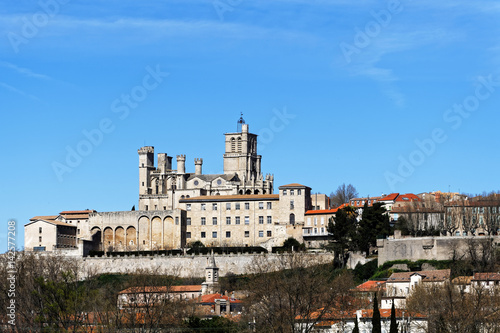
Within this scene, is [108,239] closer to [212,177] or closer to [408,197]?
[212,177]

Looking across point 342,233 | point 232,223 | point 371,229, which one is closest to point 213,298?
point 342,233

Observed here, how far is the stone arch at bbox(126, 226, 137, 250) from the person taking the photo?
102188 mm

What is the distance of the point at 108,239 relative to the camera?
Result: 338 feet

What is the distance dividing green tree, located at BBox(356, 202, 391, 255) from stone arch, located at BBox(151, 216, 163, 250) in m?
24.1

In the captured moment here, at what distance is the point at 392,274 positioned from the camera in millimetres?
74688

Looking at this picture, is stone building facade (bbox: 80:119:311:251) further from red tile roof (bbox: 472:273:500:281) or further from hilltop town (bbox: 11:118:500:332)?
red tile roof (bbox: 472:273:500:281)

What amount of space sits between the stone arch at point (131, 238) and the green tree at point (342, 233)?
Answer: 23642 mm

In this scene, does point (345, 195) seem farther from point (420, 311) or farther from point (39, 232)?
point (420, 311)

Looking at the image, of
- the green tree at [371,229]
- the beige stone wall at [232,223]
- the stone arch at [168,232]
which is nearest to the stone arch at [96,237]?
the stone arch at [168,232]

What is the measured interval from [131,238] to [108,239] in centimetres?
238

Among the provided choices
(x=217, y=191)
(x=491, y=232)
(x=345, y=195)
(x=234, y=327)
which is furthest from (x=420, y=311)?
(x=345, y=195)

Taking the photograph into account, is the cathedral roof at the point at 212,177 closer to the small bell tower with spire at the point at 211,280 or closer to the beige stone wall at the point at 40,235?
the beige stone wall at the point at 40,235

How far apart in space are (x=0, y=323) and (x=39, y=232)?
4629 cm

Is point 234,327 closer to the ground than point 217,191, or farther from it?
closer to the ground
